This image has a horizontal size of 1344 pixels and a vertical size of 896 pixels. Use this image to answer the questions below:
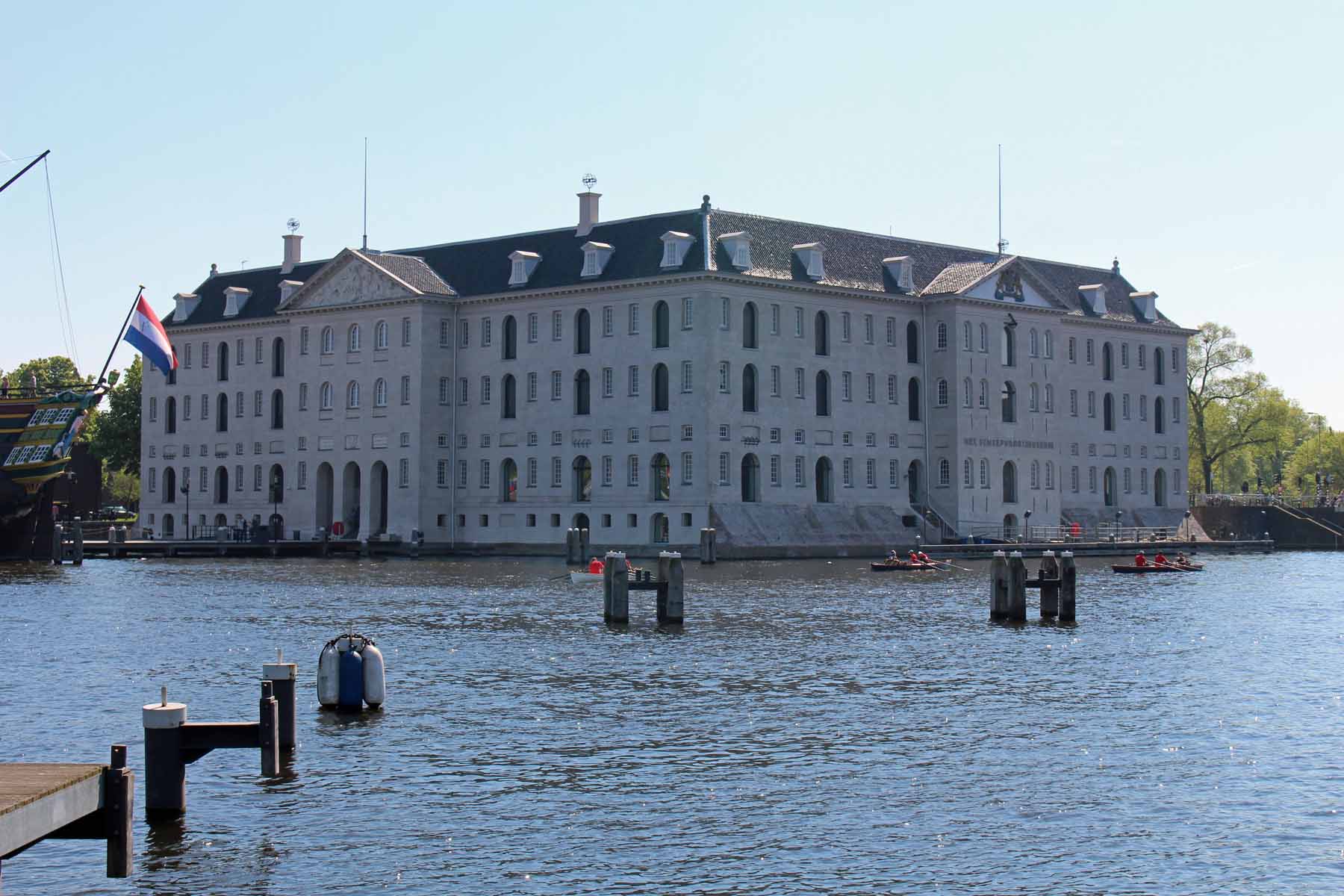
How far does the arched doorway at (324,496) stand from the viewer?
130 m

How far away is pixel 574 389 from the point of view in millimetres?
117562

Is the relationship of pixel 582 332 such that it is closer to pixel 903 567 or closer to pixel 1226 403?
pixel 903 567

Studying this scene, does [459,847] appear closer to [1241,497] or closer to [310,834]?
[310,834]

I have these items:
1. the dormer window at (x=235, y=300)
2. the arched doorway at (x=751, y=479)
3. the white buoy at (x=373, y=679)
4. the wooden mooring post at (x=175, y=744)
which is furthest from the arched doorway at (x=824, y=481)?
the wooden mooring post at (x=175, y=744)

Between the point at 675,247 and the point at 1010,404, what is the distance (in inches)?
1131

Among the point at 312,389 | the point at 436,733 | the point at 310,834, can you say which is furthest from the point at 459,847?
the point at 312,389

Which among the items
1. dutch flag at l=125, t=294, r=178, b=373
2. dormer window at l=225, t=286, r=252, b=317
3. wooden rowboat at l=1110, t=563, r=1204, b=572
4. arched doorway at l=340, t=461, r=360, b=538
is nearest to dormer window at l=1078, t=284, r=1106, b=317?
wooden rowboat at l=1110, t=563, r=1204, b=572

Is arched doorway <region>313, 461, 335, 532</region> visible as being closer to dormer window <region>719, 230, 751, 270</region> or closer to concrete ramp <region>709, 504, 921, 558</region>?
concrete ramp <region>709, 504, 921, 558</region>

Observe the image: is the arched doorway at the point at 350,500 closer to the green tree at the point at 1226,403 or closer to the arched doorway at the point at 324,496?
the arched doorway at the point at 324,496

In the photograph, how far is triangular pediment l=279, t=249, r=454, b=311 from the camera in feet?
405

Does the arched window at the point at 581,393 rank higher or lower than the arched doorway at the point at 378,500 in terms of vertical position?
higher

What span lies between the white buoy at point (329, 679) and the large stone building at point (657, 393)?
72.5m

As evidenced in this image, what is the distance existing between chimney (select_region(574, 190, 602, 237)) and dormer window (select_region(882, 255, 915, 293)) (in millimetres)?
19700

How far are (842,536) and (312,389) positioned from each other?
4080 centimetres
